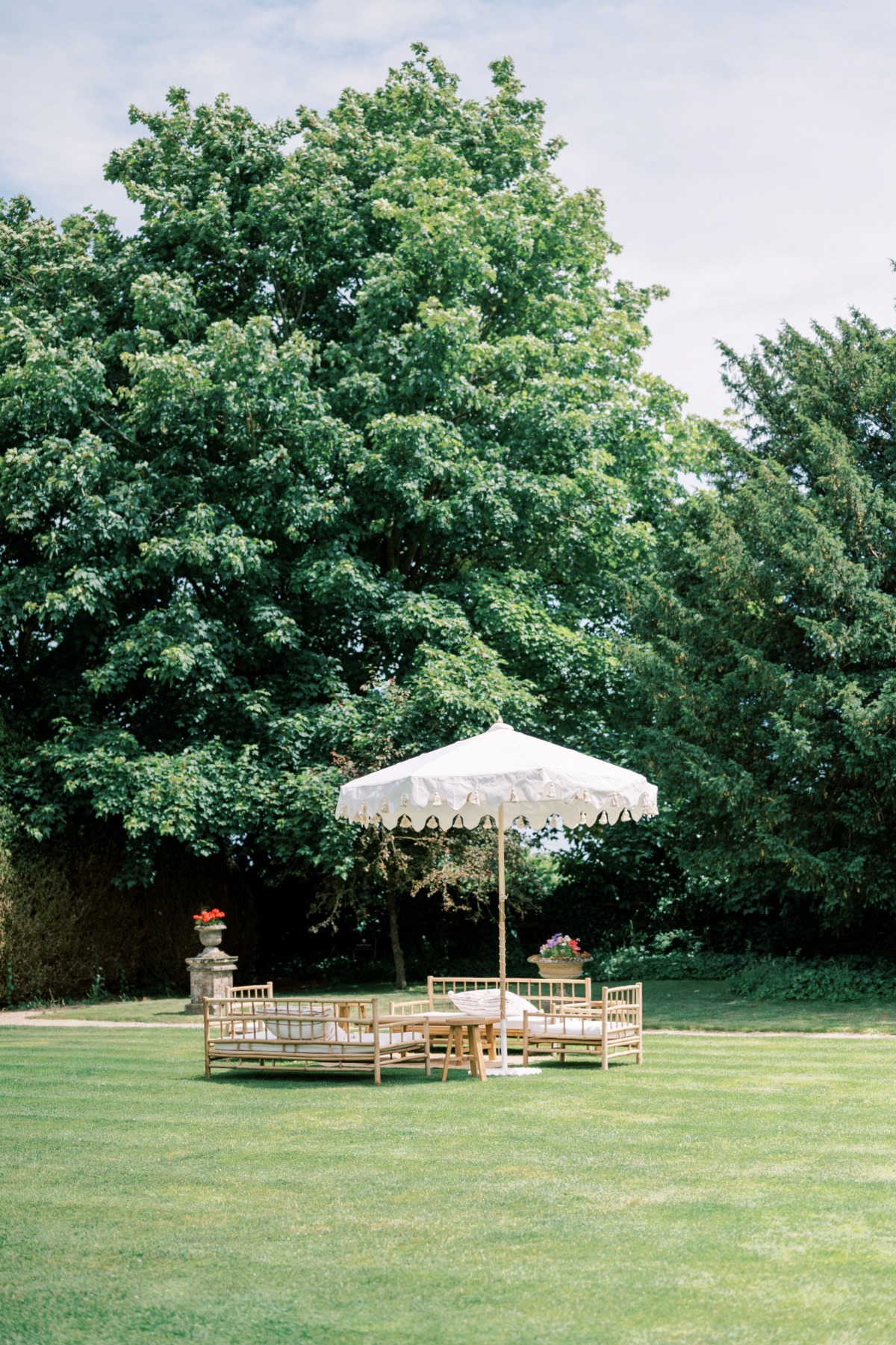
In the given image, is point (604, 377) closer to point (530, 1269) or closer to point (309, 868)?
point (309, 868)

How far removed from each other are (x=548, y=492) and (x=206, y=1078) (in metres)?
12.8

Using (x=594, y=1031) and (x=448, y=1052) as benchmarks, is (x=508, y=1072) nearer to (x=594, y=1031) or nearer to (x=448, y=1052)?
(x=448, y=1052)

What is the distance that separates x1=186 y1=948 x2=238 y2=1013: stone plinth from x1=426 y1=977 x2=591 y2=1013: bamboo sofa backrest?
9.91ft

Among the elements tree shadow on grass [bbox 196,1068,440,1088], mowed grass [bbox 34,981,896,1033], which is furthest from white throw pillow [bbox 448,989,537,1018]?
mowed grass [bbox 34,981,896,1033]

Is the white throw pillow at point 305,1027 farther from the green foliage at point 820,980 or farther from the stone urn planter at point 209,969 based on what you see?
the green foliage at point 820,980

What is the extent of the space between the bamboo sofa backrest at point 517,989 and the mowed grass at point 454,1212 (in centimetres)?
201

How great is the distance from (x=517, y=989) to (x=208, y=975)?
5.68 meters

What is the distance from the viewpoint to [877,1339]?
13.6ft

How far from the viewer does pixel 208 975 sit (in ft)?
59.7

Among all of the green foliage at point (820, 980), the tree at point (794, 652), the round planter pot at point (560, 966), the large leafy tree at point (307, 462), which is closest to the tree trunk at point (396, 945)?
the large leafy tree at point (307, 462)

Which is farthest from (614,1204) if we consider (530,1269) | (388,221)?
(388,221)

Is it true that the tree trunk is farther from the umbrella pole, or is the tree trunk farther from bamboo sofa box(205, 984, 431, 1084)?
bamboo sofa box(205, 984, 431, 1084)

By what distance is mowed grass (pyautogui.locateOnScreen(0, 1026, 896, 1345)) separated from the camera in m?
4.48

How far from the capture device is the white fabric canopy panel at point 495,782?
10.7 metres
